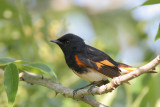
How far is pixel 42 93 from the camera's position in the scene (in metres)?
3.25

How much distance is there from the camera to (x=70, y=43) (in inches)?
146

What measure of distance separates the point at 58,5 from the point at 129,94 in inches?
142

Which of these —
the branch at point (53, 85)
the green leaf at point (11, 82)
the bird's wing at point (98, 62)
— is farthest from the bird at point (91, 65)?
the green leaf at point (11, 82)

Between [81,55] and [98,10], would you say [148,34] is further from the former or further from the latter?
[98,10]

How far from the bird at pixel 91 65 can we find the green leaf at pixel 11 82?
3.31 feet

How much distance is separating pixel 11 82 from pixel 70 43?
5.25 ft

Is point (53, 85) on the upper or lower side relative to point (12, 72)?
lower

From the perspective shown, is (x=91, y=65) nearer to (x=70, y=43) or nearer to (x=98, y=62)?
(x=98, y=62)

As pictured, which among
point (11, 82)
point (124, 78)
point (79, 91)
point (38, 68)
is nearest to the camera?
point (124, 78)

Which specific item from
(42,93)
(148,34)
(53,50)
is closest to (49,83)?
(42,93)

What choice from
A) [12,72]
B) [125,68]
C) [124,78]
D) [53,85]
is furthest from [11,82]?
[125,68]

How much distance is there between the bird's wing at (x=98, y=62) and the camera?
123 inches

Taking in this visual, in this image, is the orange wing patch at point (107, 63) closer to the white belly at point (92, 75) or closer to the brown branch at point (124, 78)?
the white belly at point (92, 75)

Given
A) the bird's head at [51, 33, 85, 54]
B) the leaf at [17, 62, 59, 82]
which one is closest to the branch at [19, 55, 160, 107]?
the leaf at [17, 62, 59, 82]
